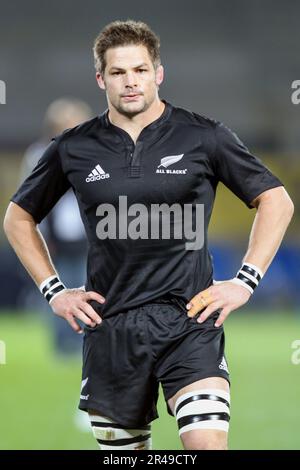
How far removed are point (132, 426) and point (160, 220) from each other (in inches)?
38.3

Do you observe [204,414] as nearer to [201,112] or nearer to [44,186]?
[44,186]

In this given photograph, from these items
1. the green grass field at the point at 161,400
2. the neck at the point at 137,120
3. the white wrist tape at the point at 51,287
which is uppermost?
the neck at the point at 137,120

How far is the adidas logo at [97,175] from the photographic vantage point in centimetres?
478

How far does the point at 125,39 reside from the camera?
472 centimetres

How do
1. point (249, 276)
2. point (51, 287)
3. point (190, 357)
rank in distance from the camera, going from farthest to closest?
1. point (51, 287)
2. point (249, 276)
3. point (190, 357)

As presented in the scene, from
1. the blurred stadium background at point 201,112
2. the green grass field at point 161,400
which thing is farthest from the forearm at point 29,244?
the blurred stadium background at point 201,112

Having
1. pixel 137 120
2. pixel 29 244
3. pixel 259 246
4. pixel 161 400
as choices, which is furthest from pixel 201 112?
pixel 259 246

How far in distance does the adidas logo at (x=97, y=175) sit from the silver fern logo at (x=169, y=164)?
0.25 meters

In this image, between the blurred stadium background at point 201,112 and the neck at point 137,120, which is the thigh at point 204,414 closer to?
the neck at point 137,120

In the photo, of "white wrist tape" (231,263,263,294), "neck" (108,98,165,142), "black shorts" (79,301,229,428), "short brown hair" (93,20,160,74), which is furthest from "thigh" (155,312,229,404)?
"short brown hair" (93,20,160,74)

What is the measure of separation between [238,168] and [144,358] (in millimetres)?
976

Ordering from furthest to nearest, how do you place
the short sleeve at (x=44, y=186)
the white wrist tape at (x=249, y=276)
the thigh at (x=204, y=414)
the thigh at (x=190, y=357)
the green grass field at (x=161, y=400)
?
the green grass field at (x=161, y=400) < the short sleeve at (x=44, y=186) < the white wrist tape at (x=249, y=276) < the thigh at (x=190, y=357) < the thigh at (x=204, y=414)

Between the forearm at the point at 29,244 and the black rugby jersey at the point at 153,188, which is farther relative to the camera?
the forearm at the point at 29,244
